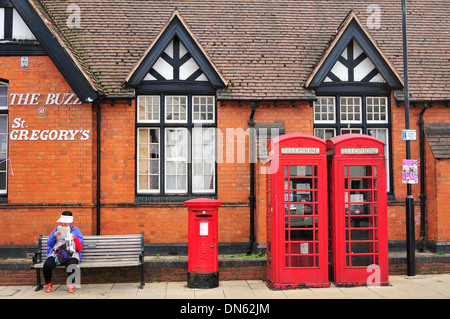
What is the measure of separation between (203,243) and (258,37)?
6600mm

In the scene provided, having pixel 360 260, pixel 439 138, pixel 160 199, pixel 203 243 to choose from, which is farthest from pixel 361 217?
pixel 160 199

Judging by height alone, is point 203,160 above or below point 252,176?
above

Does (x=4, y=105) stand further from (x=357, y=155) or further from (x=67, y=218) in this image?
(x=357, y=155)

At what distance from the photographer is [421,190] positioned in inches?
506

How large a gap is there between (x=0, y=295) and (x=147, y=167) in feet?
14.9

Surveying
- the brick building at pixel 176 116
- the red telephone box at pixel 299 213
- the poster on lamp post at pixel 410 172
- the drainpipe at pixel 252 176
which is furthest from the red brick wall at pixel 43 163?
the poster on lamp post at pixel 410 172

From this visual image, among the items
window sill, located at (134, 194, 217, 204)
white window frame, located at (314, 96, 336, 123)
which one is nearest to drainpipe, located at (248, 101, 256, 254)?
window sill, located at (134, 194, 217, 204)

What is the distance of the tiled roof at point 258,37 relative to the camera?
42.5 ft

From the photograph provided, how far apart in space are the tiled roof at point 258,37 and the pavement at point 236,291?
4.81 metres

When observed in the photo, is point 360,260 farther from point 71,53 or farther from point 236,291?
point 71,53

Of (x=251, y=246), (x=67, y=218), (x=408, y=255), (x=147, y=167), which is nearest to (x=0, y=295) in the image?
(x=67, y=218)

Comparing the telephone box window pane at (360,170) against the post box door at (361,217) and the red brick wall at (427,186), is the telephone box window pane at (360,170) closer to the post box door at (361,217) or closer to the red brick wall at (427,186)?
the post box door at (361,217)

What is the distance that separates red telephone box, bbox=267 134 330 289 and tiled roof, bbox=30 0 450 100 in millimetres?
3216

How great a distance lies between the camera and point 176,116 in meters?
12.8
